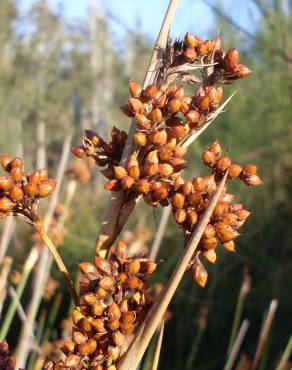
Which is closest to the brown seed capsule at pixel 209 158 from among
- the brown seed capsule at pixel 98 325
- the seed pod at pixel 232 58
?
the seed pod at pixel 232 58

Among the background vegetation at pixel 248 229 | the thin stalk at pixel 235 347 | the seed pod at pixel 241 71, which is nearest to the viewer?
the seed pod at pixel 241 71

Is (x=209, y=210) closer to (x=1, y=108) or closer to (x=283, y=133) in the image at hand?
(x=283, y=133)

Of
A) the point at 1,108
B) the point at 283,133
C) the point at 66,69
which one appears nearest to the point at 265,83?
the point at 283,133

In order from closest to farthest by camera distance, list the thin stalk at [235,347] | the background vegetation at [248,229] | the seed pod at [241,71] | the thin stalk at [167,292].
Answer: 1. the thin stalk at [167,292]
2. the seed pod at [241,71]
3. the thin stalk at [235,347]
4. the background vegetation at [248,229]

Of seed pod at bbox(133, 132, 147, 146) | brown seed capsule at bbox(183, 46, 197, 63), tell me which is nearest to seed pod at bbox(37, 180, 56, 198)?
seed pod at bbox(133, 132, 147, 146)

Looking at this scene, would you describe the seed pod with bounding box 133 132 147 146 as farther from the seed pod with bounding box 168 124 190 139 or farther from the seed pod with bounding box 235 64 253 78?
the seed pod with bounding box 235 64 253 78

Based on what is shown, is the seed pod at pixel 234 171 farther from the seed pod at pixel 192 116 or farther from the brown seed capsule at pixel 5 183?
the brown seed capsule at pixel 5 183
